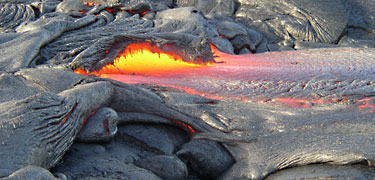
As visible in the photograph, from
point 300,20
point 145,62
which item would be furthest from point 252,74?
point 300,20

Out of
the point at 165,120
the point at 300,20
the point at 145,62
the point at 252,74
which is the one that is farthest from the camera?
the point at 300,20

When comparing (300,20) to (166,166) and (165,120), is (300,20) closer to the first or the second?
(165,120)

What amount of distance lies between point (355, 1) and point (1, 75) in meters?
4.24

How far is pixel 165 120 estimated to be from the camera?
5.61ft

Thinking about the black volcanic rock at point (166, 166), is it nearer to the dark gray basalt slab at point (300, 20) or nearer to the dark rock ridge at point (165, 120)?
the dark rock ridge at point (165, 120)

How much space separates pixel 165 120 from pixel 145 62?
1.03 metres

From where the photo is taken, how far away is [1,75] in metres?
1.81

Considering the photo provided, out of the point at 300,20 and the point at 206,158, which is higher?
the point at 300,20

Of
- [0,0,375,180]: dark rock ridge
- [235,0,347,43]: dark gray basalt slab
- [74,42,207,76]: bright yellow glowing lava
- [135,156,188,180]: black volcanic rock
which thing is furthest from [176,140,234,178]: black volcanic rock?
[235,0,347,43]: dark gray basalt slab

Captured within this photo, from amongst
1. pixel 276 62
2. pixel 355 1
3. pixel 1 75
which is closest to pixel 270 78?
pixel 276 62

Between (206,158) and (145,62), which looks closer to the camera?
(206,158)

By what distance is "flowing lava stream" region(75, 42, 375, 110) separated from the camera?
Result: 197cm

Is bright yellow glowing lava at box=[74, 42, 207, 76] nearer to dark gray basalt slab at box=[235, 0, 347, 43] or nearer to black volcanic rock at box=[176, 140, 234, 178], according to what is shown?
black volcanic rock at box=[176, 140, 234, 178]

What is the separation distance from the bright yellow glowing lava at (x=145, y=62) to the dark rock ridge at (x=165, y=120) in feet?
0.23
